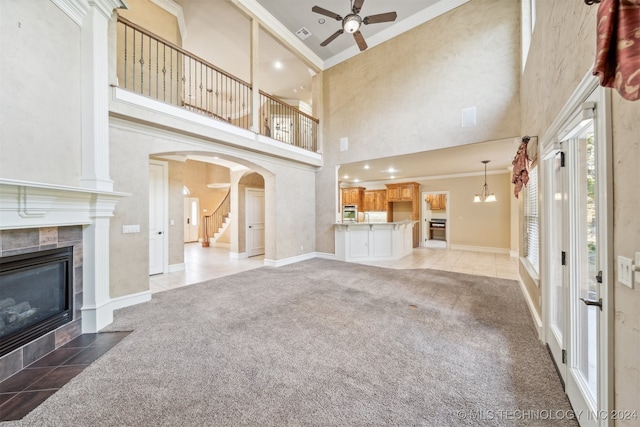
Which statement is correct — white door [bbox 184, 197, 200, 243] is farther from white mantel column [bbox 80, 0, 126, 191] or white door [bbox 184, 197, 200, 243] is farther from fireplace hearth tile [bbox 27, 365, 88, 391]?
fireplace hearth tile [bbox 27, 365, 88, 391]

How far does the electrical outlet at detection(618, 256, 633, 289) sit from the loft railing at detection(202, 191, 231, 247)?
31.3ft

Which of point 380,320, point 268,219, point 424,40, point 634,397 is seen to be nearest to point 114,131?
point 268,219

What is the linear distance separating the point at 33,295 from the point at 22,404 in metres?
1.00

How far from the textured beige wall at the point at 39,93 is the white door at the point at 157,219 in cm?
257

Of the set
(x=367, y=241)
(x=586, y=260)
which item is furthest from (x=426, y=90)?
(x=586, y=260)

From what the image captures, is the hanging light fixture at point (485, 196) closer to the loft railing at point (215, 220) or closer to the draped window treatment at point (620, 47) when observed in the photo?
the draped window treatment at point (620, 47)

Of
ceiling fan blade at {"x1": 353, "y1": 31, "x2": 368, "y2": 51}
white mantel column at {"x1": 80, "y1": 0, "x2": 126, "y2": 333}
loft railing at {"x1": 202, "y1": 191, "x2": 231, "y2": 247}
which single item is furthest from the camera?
loft railing at {"x1": 202, "y1": 191, "x2": 231, "y2": 247}

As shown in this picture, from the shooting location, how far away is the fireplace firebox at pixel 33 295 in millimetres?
1938

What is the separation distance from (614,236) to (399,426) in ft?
4.88

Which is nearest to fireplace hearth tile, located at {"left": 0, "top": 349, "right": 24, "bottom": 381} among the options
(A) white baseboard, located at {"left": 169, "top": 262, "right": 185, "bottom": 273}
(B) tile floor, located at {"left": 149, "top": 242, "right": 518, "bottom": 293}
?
(B) tile floor, located at {"left": 149, "top": 242, "right": 518, "bottom": 293}

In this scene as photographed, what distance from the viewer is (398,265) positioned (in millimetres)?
5719

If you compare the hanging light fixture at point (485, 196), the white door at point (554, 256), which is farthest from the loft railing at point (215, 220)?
the white door at point (554, 256)

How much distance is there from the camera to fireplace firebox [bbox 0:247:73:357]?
194cm

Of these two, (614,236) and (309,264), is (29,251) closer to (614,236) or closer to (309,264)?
(614,236)
